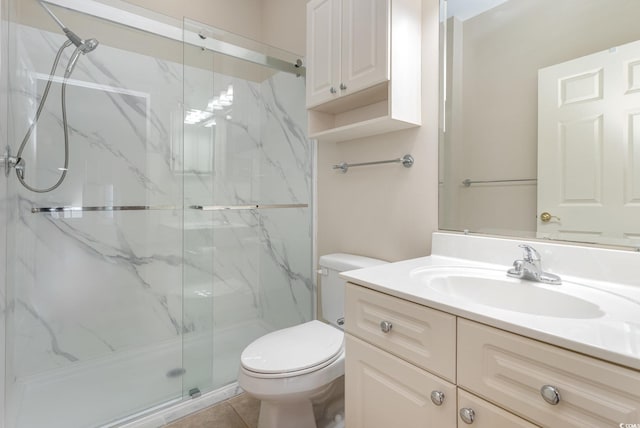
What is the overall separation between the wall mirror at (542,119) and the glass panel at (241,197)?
1.05 metres

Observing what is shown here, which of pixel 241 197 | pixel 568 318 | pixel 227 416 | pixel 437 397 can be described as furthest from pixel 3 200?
pixel 568 318

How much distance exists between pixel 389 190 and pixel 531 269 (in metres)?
0.74

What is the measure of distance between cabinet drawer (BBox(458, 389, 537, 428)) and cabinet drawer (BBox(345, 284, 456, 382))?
5cm

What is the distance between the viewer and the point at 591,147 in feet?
3.24

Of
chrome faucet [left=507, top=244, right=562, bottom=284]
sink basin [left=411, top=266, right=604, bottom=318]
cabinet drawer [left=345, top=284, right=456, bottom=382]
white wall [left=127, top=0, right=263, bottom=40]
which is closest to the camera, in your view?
cabinet drawer [left=345, top=284, right=456, bottom=382]

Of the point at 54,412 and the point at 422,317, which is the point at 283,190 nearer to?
the point at 422,317

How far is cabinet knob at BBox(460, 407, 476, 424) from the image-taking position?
2.33 ft

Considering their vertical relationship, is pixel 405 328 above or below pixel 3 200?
below

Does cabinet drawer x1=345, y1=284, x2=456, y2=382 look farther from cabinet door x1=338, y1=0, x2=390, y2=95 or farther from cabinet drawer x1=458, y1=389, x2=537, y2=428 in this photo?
cabinet door x1=338, y1=0, x2=390, y2=95

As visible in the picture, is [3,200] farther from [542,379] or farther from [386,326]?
[542,379]

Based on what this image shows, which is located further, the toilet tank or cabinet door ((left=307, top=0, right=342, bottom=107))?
the toilet tank

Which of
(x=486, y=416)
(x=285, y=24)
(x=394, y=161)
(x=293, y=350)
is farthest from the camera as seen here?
(x=285, y=24)

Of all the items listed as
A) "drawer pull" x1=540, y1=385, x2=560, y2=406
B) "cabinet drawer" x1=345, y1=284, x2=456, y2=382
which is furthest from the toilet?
"drawer pull" x1=540, y1=385, x2=560, y2=406

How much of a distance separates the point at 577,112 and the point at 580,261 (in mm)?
480
